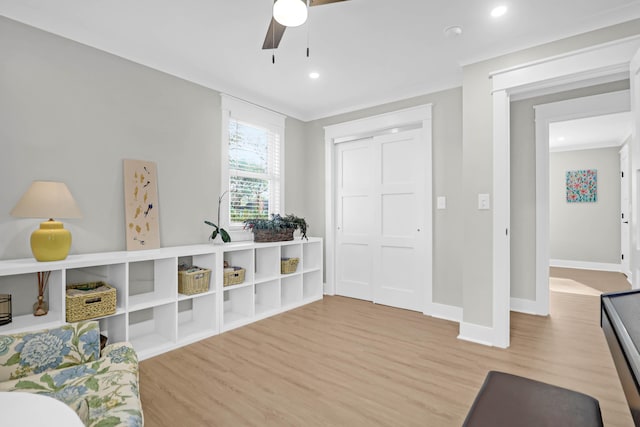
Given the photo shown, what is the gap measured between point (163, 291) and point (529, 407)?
2764mm

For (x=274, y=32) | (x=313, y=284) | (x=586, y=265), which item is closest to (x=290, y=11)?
(x=274, y=32)

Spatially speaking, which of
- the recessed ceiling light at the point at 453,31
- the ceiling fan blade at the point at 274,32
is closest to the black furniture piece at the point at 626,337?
the ceiling fan blade at the point at 274,32

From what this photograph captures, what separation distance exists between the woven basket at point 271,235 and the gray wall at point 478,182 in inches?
76.8

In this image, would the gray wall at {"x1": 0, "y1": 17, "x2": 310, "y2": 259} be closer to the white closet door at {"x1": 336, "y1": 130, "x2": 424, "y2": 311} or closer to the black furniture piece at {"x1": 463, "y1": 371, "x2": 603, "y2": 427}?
the white closet door at {"x1": 336, "y1": 130, "x2": 424, "y2": 311}

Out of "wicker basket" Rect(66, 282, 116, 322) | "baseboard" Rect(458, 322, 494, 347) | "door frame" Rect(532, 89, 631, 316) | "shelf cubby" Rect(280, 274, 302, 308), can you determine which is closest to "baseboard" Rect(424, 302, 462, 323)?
"baseboard" Rect(458, 322, 494, 347)

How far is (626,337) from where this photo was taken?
845 mm

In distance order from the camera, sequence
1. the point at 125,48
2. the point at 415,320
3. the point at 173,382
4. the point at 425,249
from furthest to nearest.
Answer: the point at 425,249, the point at 415,320, the point at 125,48, the point at 173,382

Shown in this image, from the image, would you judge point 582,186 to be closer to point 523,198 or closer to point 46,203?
→ point 523,198

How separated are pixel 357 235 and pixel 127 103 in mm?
2974

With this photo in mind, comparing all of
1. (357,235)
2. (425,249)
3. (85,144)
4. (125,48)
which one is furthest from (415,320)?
(125,48)

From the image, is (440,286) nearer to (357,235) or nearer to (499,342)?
(499,342)

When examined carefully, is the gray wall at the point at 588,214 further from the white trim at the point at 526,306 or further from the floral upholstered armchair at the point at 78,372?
the floral upholstered armchair at the point at 78,372

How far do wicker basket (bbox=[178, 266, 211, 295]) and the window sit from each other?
830 millimetres

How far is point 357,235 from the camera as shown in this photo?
443 cm
